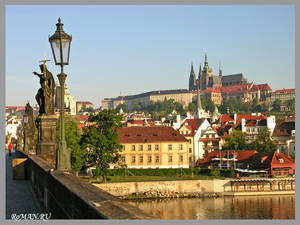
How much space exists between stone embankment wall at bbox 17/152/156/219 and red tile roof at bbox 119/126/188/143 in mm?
61407

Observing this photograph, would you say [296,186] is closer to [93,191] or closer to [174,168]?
[174,168]

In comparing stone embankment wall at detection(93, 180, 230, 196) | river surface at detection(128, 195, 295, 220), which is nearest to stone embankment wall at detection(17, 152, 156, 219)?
river surface at detection(128, 195, 295, 220)

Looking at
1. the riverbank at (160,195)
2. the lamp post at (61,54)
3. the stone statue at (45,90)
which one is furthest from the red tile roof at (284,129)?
the lamp post at (61,54)

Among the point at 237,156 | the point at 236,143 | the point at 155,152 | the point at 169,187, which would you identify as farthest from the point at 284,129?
the point at 169,187

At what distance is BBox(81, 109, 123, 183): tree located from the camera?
2147 inches

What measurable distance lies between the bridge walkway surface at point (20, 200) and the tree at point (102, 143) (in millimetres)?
37157

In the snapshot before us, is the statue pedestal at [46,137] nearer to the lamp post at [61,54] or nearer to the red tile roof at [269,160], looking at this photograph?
the lamp post at [61,54]

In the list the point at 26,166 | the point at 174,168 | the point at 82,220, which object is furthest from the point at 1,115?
the point at 174,168

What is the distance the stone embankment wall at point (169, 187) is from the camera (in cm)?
5441

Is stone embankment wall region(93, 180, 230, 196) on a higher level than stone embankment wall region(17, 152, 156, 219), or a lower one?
lower

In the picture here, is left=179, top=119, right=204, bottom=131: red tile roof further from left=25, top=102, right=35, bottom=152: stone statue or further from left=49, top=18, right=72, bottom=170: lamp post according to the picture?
left=49, top=18, right=72, bottom=170: lamp post

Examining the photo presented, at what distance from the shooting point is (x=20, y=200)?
1326 centimetres

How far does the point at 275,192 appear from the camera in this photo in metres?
60.5

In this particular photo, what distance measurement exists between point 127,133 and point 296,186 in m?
25.7
